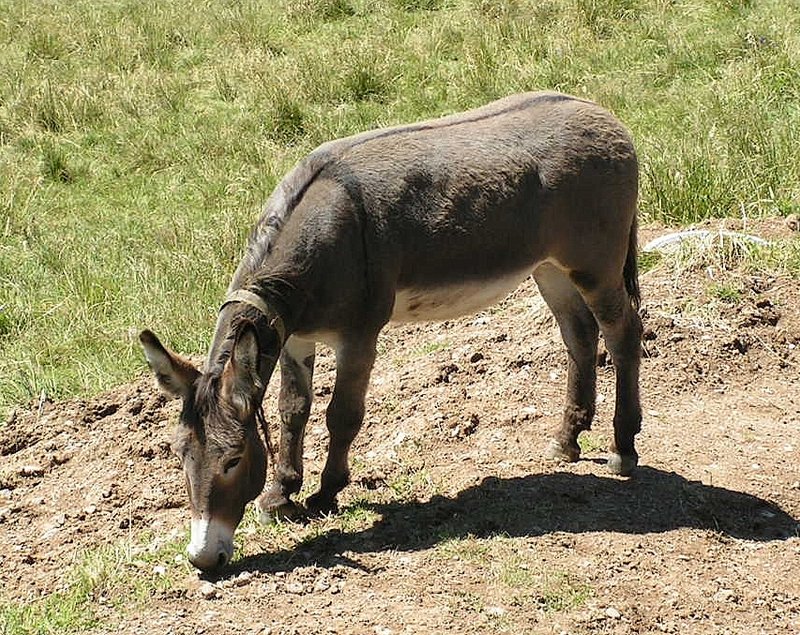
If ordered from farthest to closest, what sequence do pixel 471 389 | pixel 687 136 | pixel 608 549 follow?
1. pixel 687 136
2. pixel 471 389
3. pixel 608 549

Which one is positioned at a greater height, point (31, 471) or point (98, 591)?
point (98, 591)

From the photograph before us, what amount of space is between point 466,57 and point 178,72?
3248 millimetres

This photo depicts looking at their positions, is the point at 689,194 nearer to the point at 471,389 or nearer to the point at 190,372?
the point at 471,389

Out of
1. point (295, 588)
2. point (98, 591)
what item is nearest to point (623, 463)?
point (295, 588)

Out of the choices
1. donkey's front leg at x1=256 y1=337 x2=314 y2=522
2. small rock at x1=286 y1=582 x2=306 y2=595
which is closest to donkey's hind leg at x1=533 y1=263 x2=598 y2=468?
donkey's front leg at x1=256 y1=337 x2=314 y2=522

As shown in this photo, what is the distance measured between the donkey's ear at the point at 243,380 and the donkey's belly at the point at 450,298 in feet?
3.27

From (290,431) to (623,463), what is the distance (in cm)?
172

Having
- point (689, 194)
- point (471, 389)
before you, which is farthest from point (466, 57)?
point (471, 389)

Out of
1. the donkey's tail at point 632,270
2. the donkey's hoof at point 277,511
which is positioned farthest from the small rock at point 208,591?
the donkey's tail at point 632,270

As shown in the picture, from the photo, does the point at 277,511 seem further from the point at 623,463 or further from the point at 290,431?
the point at 623,463

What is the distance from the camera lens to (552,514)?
5.45 m

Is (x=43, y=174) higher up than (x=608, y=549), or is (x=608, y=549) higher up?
(x=43, y=174)

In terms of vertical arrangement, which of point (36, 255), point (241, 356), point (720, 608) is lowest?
point (720, 608)

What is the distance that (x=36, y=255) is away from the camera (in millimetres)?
9312
